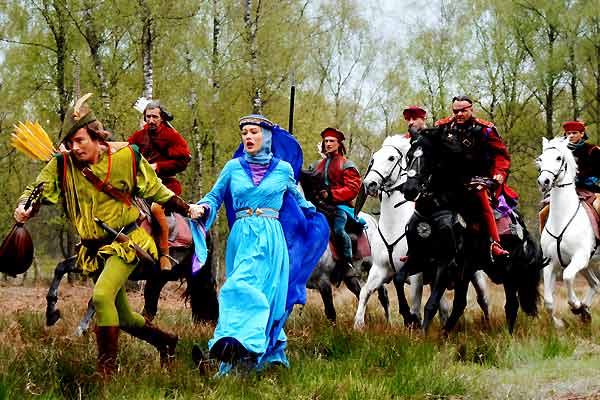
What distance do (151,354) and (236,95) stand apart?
52.4 feet

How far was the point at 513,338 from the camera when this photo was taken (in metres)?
8.02

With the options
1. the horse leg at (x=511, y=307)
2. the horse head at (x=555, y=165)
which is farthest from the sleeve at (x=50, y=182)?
the horse head at (x=555, y=165)

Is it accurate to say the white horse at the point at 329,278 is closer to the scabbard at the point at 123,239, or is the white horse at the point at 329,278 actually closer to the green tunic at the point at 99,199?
the scabbard at the point at 123,239

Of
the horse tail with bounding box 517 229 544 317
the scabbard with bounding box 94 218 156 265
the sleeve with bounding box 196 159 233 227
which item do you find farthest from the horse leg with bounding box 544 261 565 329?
the scabbard with bounding box 94 218 156 265

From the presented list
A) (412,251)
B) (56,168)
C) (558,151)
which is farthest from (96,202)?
(558,151)

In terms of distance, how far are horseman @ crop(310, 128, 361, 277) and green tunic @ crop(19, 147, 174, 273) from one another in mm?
4446

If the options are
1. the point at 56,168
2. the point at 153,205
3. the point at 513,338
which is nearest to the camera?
the point at 56,168

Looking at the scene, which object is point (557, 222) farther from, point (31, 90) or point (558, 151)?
point (31, 90)

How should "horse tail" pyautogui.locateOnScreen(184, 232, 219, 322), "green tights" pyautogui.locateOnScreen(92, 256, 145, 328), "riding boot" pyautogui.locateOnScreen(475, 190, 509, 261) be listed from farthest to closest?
"horse tail" pyautogui.locateOnScreen(184, 232, 219, 322), "riding boot" pyautogui.locateOnScreen(475, 190, 509, 261), "green tights" pyautogui.locateOnScreen(92, 256, 145, 328)

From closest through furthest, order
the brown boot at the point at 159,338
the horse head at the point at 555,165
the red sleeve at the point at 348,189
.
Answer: the brown boot at the point at 159,338 → the red sleeve at the point at 348,189 → the horse head at the point at 555,165

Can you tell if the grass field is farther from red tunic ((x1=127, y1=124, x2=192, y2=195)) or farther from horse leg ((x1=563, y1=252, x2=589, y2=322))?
red tunic ((x1=127, y1=124, x2=192, y2=195))

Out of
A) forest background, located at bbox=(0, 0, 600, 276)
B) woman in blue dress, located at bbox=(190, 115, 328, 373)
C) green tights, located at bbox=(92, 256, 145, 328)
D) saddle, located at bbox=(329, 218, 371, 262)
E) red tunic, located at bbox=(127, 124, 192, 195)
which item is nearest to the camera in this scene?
green tights, located at bbox=(92, 256, 145, 328)

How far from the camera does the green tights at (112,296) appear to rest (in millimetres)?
5383

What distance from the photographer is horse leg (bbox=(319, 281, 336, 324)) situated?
31.2ft
